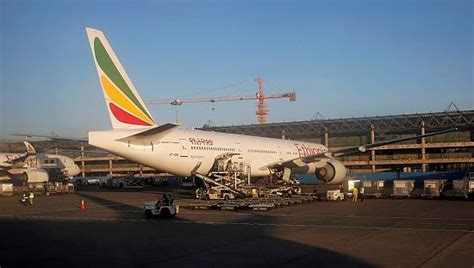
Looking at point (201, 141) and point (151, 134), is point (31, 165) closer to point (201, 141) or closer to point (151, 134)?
point (201, 141)

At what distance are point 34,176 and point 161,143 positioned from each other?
3031 cm

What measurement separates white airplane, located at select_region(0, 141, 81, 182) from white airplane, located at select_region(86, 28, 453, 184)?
27.8 metres

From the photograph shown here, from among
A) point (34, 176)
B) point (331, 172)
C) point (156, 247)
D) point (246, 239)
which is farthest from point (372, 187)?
point (34, 176)

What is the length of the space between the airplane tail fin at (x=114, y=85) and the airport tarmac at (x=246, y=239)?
635 centimetres

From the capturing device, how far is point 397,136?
8488cm

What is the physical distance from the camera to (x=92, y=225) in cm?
2092

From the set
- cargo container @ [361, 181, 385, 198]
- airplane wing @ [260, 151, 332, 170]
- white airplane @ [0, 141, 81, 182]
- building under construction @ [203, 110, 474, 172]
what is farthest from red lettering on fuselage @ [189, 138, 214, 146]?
building under construction @ [203, 110, 474, 172]

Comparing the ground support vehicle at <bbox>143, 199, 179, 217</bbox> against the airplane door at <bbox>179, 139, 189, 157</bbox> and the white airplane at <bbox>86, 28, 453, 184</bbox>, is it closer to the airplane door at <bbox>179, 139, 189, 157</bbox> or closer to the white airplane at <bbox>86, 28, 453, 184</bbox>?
the white airplane at <bbox>86, 28, 453, 184</bbox>

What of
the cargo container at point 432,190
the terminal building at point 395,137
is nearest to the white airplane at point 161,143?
the cargo container at point 432,190

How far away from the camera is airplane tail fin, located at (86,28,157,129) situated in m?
29.4

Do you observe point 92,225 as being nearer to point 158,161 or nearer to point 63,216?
point 63,216

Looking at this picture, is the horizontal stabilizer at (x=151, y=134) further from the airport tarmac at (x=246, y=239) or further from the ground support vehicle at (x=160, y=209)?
the ground support vehicle at (x=160, y=209)

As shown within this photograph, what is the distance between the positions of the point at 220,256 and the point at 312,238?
4172mm

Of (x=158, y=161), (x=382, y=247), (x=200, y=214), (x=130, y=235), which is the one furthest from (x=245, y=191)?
(x=382, y=247)
